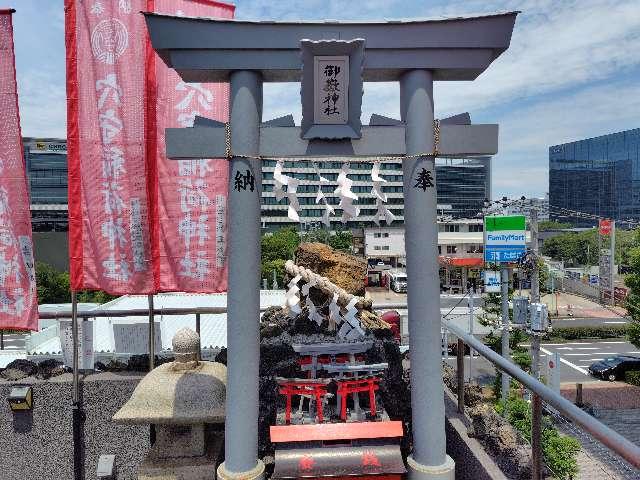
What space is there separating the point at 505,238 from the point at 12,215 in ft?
54.4

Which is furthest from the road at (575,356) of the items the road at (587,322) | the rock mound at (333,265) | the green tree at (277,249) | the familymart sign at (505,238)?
the green tree at (277,249)

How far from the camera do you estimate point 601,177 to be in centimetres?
11850

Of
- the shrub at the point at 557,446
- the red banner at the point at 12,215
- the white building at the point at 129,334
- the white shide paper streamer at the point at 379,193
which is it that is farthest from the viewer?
the white building at the point at 129,334

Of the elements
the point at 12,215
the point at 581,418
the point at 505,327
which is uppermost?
the point at 12,215

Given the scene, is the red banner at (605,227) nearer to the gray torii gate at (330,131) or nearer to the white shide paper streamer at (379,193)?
the white shide paper streamer at (379,193)

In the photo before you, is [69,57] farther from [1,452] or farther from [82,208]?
[1,452]

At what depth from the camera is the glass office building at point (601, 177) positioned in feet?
380

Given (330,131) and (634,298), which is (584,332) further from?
(330,131)

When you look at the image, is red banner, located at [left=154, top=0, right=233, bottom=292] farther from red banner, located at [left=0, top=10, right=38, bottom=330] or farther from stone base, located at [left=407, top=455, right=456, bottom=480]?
stone base, located at [left=407, top=455, right=456, bottom=480]

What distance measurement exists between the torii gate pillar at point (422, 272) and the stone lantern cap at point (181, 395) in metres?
2.38

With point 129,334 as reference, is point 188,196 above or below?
above

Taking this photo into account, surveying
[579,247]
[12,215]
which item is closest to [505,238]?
[12,215]

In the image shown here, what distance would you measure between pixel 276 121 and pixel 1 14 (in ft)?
19.5

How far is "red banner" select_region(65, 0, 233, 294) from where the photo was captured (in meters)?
7.75
